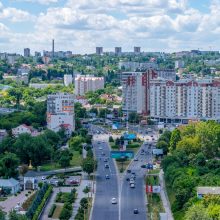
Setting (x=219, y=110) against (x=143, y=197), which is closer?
(x=143, y=197)

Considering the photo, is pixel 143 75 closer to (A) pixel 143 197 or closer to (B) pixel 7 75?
(A) pixel 143 197

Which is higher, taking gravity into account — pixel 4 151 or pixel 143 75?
pixel 143 75

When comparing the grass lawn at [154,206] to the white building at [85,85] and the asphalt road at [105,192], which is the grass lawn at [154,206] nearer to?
the asphalt road at [105,192]

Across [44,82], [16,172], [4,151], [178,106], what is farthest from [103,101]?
[16,172]

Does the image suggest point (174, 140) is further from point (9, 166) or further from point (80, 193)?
point (9, 166)

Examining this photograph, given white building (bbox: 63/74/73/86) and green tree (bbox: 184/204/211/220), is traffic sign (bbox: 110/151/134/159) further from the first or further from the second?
white building (bbox: 63/74/73/86)

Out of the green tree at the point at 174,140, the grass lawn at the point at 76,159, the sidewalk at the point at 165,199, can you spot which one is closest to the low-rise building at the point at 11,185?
the sidewalk at the point at 165,199
